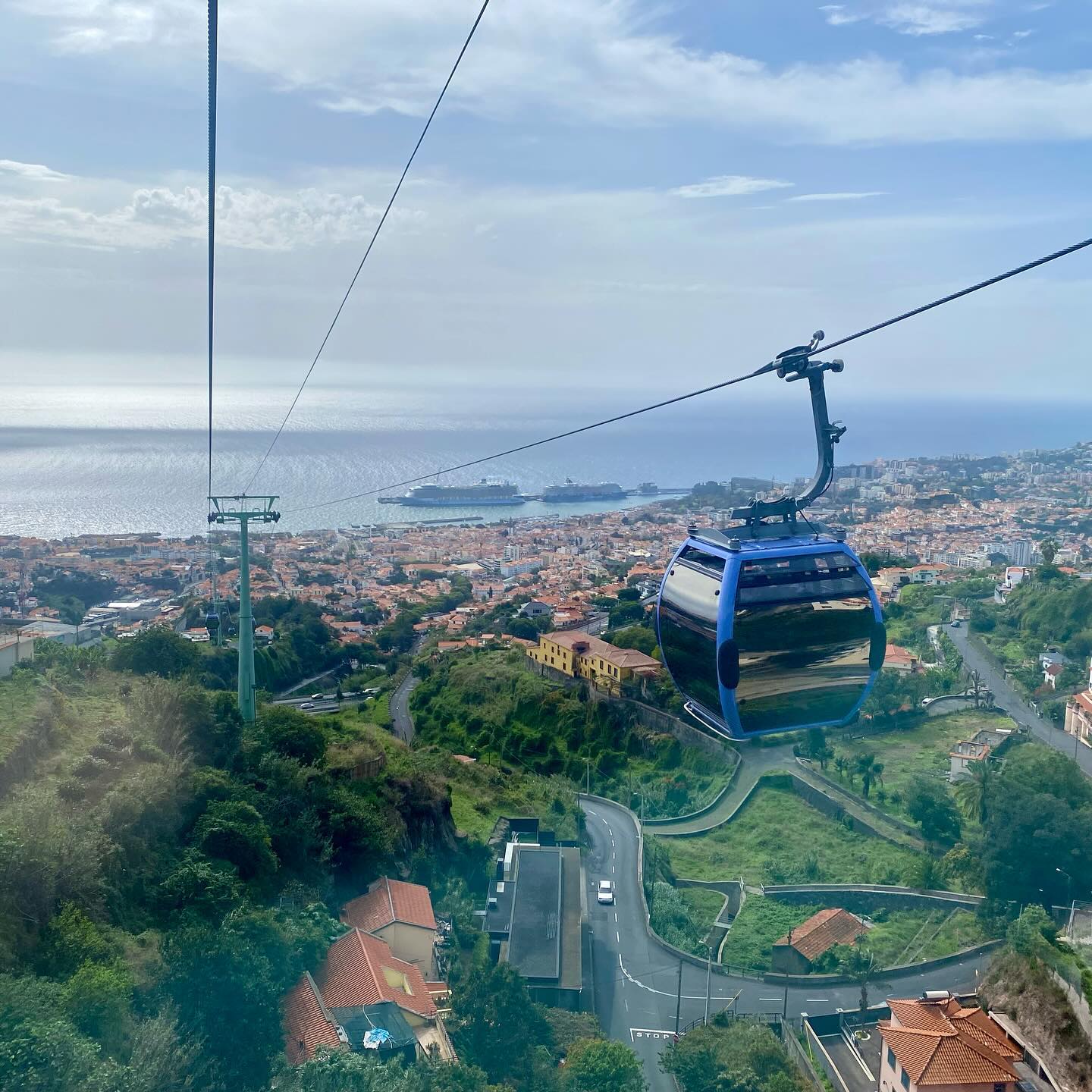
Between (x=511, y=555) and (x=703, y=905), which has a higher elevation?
(x=511, y=555)

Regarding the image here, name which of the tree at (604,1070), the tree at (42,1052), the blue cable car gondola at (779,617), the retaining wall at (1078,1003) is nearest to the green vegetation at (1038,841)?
the retaining wall at (1078,1003)

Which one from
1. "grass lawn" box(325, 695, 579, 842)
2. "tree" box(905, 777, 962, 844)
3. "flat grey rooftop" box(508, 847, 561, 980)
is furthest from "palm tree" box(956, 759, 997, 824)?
"flat grey rooftop" box(508, 847, 561, 980)

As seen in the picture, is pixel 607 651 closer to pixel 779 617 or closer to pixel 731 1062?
pixel 731 1062

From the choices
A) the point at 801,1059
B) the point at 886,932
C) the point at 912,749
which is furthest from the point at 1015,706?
the point at 801,1059

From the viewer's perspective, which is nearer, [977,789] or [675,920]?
[675,920]

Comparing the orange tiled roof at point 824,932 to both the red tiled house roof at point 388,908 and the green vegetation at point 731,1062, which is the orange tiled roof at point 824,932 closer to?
the green vegetation at point 731,1062

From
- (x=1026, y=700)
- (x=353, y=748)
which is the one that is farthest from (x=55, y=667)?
(x=1026, y=700)

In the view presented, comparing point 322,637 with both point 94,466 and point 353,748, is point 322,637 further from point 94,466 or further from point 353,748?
point 94,466
